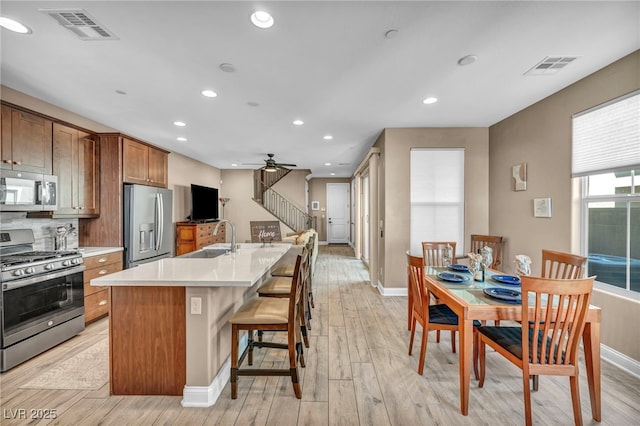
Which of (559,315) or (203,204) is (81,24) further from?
(203,204)

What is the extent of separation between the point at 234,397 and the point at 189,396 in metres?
0.33

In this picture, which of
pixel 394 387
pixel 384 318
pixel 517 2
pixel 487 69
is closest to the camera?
pixel 517 2

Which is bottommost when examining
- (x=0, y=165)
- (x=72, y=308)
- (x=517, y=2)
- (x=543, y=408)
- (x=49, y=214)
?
(x=543, y=408)

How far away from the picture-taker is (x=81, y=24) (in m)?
1.94

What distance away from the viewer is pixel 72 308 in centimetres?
298

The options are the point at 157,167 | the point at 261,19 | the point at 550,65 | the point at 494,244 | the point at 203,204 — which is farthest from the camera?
the point at 203,204

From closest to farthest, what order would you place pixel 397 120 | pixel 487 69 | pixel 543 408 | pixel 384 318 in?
pixel 543 408
pixel 487 69
pixel 384 318
pixel 397 120

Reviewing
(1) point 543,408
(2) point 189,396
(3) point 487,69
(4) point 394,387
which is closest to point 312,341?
(4) point 394,387

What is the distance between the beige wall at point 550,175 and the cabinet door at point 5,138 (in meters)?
6.00

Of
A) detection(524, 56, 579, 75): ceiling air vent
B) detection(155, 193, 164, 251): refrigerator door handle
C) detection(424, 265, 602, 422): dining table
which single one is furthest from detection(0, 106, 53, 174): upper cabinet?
detection(524, 56, 579, 75): ceiling air vent

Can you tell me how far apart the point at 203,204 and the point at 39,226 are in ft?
12.6

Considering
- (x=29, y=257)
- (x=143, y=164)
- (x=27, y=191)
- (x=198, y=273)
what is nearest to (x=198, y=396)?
(x=198, y=273)

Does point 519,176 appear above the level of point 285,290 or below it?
above

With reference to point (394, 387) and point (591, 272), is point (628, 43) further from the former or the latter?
point (394, 387)
